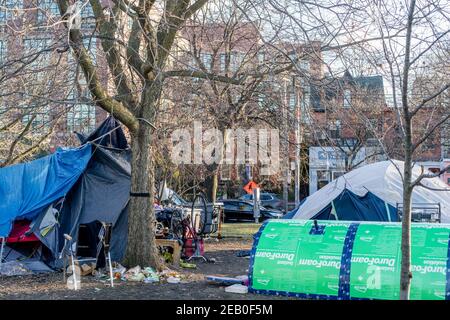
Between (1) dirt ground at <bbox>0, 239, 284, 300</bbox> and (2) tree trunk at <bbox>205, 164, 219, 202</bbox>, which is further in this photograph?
(2) tree trunk at <bbox>205, 164, 219, 202</bbox>

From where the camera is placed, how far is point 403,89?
16.0 feet

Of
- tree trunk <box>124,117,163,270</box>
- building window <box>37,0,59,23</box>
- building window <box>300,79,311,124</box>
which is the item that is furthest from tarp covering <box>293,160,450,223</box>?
building window <box>37,0,59,23</box>

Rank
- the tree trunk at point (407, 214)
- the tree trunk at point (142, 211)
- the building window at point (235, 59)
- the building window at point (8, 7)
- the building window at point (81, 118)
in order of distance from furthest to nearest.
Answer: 1. the building window at point (235, 59)
2. the building window at point (81, 118)
3. the tree trunk at point (142, 211)
4. the building window at point (8, 7)
5. the tree trunk at point (407, 214)

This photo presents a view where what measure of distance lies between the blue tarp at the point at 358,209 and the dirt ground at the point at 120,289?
4.78m

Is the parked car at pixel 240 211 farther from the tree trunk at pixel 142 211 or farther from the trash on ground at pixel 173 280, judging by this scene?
the trash on ground at pixel 173 280

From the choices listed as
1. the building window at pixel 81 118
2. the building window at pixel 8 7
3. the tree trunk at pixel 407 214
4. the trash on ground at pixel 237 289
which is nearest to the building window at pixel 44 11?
the building window at pixel 8 7

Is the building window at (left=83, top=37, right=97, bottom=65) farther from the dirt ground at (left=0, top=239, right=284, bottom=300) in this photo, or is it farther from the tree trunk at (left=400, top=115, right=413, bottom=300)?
the tree trunk at (left=400, top=115, right=413, bottom=300)

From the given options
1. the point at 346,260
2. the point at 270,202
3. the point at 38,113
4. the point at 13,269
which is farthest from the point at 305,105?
Answer: the point at 270,202

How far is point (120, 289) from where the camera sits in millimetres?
9398

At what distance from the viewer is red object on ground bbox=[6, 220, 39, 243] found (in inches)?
485

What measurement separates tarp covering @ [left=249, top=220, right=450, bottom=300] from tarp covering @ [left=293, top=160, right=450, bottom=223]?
656 cm

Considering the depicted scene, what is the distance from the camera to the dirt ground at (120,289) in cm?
880

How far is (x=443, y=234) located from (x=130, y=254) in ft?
18.9

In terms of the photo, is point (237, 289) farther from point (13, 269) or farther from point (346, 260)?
point (13, 269)
